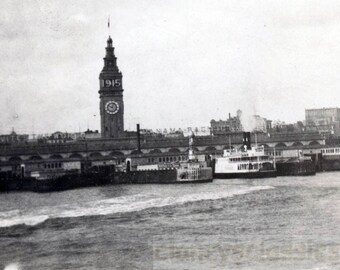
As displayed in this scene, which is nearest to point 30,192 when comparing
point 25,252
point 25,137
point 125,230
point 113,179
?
point 113,179

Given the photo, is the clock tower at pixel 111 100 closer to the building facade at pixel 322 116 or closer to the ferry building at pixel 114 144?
the ferry building at pixel 114 144

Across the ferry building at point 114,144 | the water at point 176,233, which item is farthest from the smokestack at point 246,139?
the water at point 176,233

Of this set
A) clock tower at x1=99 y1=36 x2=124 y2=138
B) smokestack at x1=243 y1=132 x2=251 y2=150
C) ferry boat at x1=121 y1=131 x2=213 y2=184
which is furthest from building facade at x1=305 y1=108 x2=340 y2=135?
ferry boat at x1=121 y1=131 x2=213 y2=184

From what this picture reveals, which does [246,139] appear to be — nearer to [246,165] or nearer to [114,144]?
[246,165]

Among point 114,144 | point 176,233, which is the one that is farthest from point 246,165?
point 176,233

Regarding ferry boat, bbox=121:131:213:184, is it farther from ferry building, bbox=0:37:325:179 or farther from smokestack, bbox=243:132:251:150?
ferry building, bbox=0:37:325:179

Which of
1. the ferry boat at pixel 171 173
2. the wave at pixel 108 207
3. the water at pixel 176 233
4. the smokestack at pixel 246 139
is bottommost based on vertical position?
the water at pixel 176 233
